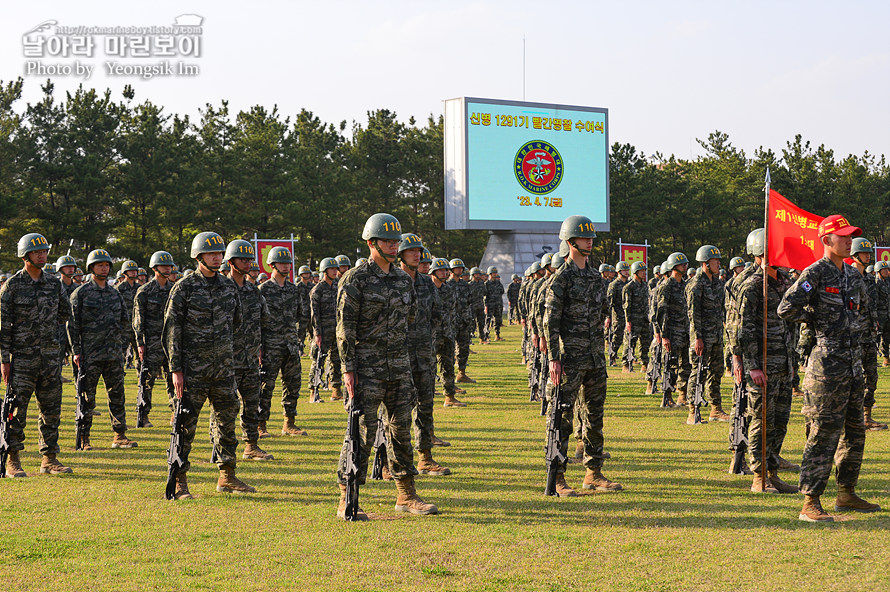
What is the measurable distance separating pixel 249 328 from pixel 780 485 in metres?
6.20

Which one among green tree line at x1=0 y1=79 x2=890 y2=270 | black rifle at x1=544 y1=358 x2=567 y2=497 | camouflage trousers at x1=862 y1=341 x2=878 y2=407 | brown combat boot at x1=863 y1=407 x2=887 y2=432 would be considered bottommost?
brown combat boot at x1=863 y1=407 x2=887 y2=432

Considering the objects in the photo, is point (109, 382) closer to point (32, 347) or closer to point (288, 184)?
point (32, 347)

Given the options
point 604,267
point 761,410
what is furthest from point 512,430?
point 604,267

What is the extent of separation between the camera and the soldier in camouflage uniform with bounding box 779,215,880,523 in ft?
23.0

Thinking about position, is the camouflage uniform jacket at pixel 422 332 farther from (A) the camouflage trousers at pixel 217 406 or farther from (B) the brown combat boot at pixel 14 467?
(B) the brown combat boot at pixel 14 467

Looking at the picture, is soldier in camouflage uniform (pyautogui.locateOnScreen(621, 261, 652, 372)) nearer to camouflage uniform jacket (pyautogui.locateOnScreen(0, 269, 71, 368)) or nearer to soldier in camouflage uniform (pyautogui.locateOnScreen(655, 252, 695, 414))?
soldier in camouflage uniform (pyautogui.locateOnScreen(655, 252, 695, 414))

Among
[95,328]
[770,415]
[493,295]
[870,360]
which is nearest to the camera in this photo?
[770,415]

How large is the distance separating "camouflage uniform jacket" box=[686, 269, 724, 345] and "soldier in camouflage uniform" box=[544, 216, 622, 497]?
4188 mm

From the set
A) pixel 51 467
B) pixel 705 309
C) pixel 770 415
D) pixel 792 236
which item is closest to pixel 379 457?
pixel 51 467

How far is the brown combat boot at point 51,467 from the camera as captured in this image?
9.77 m

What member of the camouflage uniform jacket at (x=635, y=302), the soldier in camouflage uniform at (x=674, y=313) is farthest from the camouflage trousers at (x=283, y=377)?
the camouflage uniform jacket at (x=635, y=302)

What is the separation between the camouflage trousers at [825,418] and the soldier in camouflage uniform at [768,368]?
3.71 ft

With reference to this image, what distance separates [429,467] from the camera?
9508 mm

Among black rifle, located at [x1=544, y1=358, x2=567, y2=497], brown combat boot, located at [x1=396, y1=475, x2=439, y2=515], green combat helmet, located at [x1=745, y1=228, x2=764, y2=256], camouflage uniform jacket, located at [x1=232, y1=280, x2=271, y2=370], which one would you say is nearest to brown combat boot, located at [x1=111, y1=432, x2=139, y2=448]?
camouflage uniform jacket, located at [x1=232, y1=280, x2=271, y2=370]
